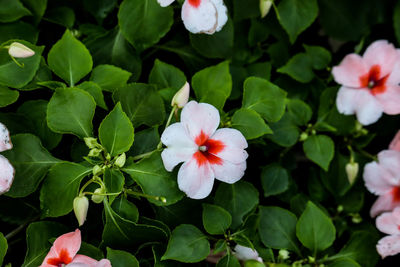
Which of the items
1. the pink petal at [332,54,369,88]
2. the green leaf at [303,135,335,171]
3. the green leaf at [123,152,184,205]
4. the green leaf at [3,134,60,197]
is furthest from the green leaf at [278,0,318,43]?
the green leaf at [3,134,60,197]

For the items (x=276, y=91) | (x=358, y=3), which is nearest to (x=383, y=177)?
(x=276, y=91)

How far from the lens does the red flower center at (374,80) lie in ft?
3.55

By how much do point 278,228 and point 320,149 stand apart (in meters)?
0.20

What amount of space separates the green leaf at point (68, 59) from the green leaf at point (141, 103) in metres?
0.10

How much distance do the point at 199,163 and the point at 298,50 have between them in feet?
2.01

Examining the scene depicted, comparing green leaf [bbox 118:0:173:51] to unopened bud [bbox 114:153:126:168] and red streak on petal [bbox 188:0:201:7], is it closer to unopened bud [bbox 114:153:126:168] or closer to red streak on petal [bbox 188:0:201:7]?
A: red streak on petal [bbox 188:0:201:7]

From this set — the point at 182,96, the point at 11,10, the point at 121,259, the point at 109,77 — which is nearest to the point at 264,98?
the point at 182,96

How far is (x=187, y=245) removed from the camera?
883 mm

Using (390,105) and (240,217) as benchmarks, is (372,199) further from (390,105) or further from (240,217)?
(240,217)

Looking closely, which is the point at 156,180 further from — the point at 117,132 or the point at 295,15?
the point at 295,15

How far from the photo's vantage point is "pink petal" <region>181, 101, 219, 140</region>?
0.81m

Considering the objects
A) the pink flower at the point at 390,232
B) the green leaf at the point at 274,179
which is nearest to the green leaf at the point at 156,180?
the green leaf at the point at 274,179

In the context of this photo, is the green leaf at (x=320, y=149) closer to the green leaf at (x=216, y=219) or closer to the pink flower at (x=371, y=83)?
the pink flower at (x=371, y=83)

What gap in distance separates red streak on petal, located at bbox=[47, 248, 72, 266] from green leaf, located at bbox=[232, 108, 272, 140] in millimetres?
364
